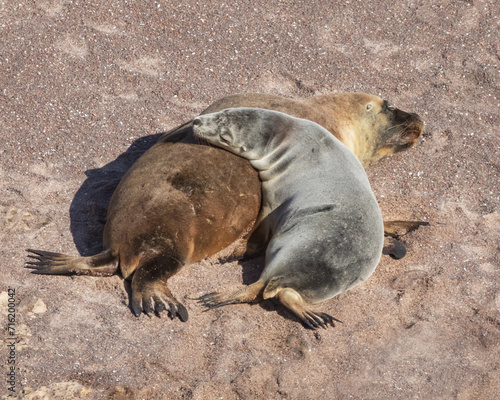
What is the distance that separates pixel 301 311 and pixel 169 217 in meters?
1.12

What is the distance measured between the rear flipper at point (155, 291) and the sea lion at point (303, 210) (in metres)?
0.25

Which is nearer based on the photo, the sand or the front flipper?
the sand

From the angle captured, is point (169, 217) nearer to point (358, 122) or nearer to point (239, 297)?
point (239, 297)

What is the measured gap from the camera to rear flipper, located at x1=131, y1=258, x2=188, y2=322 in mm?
4012

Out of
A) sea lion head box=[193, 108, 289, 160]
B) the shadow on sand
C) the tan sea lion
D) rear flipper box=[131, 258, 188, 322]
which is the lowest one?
the shadow on sand

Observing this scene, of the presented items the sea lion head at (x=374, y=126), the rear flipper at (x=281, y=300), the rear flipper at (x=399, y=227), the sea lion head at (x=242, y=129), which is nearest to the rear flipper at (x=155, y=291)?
the rear flipper at (x=281, y=300)

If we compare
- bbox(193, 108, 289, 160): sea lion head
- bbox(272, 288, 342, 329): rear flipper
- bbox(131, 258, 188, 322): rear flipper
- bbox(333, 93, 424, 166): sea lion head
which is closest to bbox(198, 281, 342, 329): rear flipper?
bbox(272, 288, 342, 329): rear flipper

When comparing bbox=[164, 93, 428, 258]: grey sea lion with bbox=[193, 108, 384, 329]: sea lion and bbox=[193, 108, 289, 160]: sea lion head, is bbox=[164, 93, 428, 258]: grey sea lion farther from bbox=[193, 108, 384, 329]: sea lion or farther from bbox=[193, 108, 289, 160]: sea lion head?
bbox=[193, 108, 384, 329]: sea lion

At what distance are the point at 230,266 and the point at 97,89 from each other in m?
2.67

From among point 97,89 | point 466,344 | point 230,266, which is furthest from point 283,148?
point 97,89

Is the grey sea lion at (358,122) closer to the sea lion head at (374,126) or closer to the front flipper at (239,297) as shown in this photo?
the sea lion head at (374,126)

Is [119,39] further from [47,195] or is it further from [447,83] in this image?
[447,83]

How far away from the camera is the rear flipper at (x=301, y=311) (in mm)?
4016

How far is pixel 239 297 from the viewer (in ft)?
13.5
